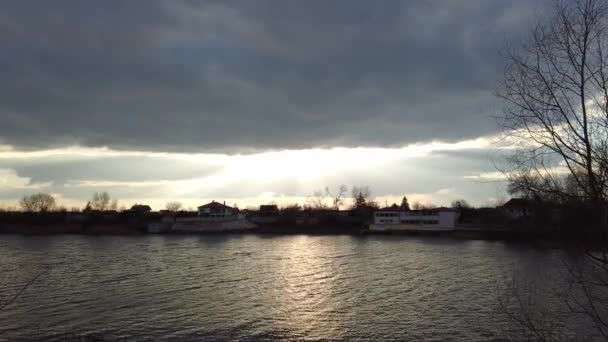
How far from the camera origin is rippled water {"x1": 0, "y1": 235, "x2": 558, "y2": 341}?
82.1 ft

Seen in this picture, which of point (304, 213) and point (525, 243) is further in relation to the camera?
point (304, 213)

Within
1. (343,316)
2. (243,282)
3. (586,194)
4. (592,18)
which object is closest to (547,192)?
(586,194)

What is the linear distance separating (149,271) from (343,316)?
88.6 ft

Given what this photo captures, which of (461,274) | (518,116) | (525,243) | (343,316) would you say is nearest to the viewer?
(518,116)

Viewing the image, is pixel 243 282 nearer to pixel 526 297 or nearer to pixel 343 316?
pixel 343 316

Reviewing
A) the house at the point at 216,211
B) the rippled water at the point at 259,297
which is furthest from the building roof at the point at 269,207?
the rippled water at the point at 259,297

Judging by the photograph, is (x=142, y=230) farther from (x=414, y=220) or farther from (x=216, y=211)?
(x=414, y=220)

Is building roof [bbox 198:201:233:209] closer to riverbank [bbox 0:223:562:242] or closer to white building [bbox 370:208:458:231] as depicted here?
riverbank [bbox 0:223:562:242]

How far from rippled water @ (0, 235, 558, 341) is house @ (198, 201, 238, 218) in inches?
3534

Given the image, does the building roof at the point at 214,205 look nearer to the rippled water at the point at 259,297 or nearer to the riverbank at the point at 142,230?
the riverbank at the point at 142,230

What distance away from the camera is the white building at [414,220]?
392 ft

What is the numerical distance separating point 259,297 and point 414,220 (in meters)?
96.7

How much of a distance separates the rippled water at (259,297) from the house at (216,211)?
8977 centimetres

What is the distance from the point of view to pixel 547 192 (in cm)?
823
